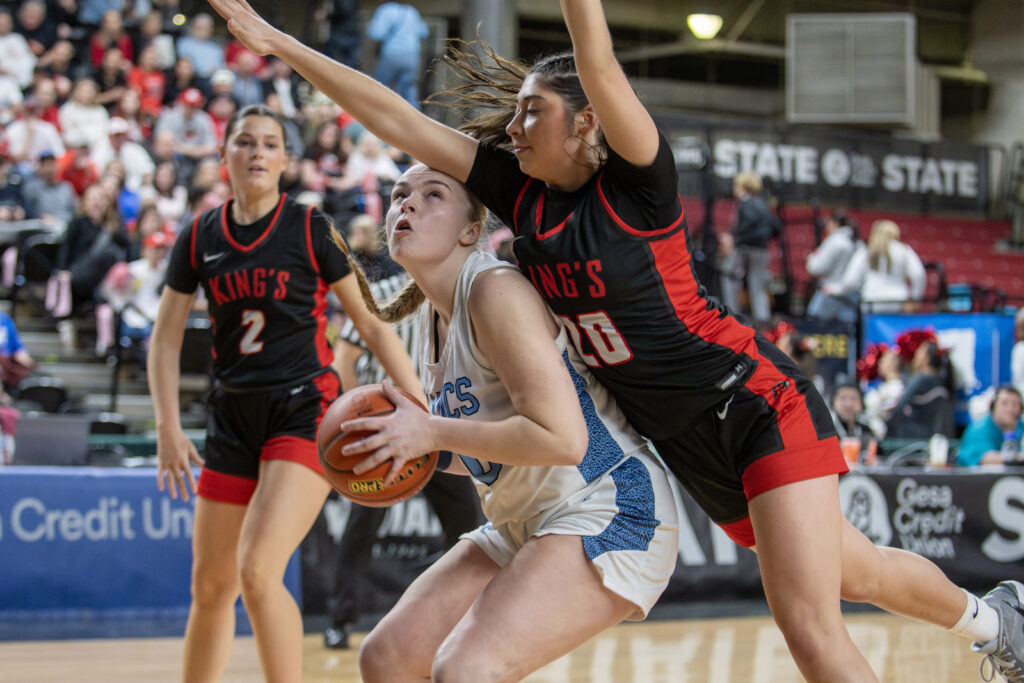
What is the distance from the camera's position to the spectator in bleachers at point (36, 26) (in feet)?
38.6

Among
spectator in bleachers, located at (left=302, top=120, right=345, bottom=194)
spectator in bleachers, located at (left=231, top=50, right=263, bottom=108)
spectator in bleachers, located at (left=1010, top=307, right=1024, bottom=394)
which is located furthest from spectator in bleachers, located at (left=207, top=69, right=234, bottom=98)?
spectator in bleachers, located at (left=1010, top=307, right=1024, bottom=394)

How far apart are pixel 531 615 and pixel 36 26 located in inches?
447

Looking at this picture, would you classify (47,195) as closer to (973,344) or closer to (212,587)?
(212,587)

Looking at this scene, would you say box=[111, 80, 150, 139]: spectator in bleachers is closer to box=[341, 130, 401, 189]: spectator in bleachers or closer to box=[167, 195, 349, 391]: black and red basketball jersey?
box=[341, 130, 401, 189]: spectator in bleachers

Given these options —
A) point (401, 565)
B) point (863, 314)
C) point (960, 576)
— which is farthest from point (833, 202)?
point (401, 565)

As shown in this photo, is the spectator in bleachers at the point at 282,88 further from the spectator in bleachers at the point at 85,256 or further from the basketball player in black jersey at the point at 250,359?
the basketball player in black jersey at the point at 250,359

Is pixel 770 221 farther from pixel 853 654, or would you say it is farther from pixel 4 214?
pixel 853 654

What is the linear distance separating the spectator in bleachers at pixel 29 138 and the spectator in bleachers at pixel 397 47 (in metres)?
3.70

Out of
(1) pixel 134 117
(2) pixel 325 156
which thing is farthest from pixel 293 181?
(1) pixel 134 117

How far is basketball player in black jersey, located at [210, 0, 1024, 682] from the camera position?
2502 mm

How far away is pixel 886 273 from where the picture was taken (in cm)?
1184

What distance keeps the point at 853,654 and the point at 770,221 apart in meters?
10.1

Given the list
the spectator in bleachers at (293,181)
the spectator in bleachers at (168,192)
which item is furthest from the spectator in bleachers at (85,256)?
the spectator in bleachers at (293,181)

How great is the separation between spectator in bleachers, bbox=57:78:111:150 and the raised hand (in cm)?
881
